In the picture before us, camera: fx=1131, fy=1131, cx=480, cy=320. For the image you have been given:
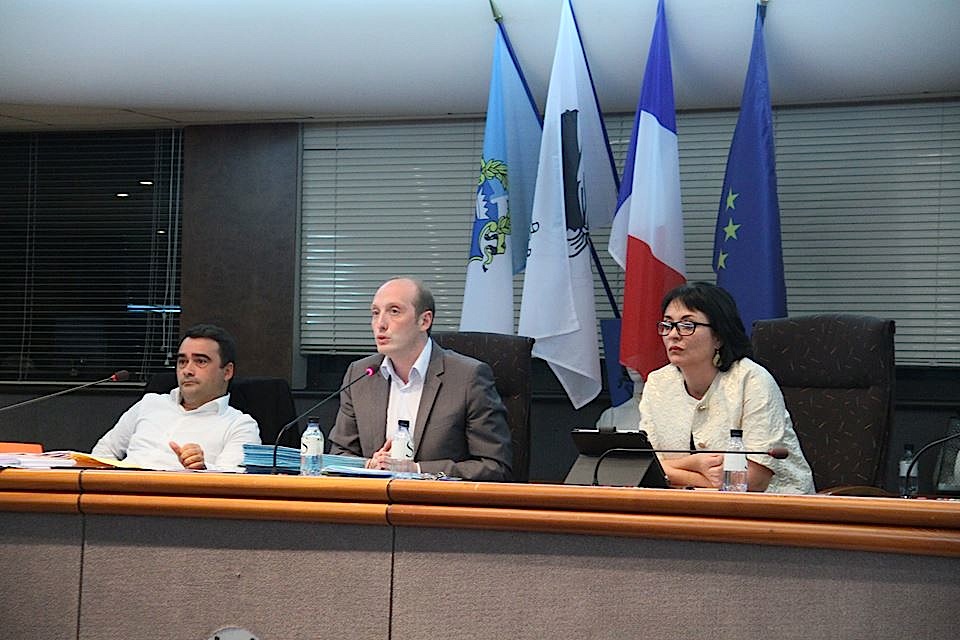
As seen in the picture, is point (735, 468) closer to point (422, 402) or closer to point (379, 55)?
point (422, 402)

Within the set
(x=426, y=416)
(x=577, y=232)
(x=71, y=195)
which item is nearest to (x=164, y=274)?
(x=71, y=195)

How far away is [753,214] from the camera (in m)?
4.00

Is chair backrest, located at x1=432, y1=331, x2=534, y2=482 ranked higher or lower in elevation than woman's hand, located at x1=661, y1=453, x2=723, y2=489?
higher

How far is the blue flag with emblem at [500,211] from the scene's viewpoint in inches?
167

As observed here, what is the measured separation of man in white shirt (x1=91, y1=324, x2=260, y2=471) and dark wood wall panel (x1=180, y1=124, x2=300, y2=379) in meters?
1.18

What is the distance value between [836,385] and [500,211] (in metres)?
1.48

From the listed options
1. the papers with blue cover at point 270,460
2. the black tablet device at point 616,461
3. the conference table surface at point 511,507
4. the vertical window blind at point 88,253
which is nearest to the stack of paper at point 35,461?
the conference table surface at point 511,507

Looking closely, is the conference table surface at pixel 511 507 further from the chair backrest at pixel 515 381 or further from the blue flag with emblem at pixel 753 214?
the blue flag with emblem at pixel 753 214

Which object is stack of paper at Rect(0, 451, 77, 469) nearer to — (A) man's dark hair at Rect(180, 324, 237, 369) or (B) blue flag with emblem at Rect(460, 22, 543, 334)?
(A) man's dark hair at Rect(180, 324, 237, 369)

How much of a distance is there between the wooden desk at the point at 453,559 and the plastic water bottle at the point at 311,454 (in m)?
0.58

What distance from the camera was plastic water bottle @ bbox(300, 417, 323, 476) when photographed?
2721 millimetres

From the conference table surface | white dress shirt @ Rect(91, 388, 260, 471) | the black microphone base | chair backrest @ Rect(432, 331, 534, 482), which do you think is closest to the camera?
the conference table surface

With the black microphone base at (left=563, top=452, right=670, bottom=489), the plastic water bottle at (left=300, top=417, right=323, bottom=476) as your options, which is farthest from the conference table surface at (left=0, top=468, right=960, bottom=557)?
the plastic water bottle at (left=300, top=417, right=323, bottom=476)

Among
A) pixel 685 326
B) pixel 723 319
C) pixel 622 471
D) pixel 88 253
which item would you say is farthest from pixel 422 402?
pixel 88 253
